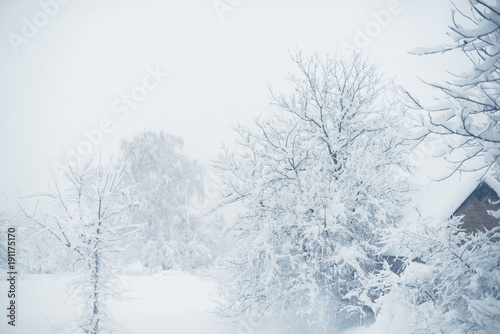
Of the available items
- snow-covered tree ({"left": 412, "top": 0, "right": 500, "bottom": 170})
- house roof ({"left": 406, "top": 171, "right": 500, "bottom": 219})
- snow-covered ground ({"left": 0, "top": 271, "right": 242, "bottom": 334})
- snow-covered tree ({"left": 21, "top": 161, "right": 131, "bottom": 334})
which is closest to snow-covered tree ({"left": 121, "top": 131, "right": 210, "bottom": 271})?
snow-covered ground ({"left": 0, "top": 271, "right": 242, "bottom": 334})

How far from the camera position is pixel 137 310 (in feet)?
34.0

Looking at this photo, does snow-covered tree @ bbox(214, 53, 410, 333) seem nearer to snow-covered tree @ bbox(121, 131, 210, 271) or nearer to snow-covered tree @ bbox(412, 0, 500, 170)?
snow-covered tree @ bbox(412, 0, 500, 170)

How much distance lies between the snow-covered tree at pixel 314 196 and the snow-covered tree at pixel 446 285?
2799mm

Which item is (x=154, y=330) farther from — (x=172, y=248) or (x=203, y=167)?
(x=203, y=167)

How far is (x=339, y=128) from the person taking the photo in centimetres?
876

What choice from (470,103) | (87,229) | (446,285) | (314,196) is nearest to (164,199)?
(87,229)

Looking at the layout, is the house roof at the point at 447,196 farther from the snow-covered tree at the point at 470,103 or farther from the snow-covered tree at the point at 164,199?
the snow-covered tree at the point at 164,199

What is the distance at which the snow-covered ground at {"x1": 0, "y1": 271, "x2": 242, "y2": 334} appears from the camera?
27.1ft

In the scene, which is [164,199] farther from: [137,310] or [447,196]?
[447,196]

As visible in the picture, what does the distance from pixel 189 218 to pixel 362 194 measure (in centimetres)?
1622

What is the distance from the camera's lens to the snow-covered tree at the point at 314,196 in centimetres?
774

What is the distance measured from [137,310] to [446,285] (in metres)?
10.4

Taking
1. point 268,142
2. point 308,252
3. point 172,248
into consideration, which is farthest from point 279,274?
point 172,248

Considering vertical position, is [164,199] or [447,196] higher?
[164,199]
